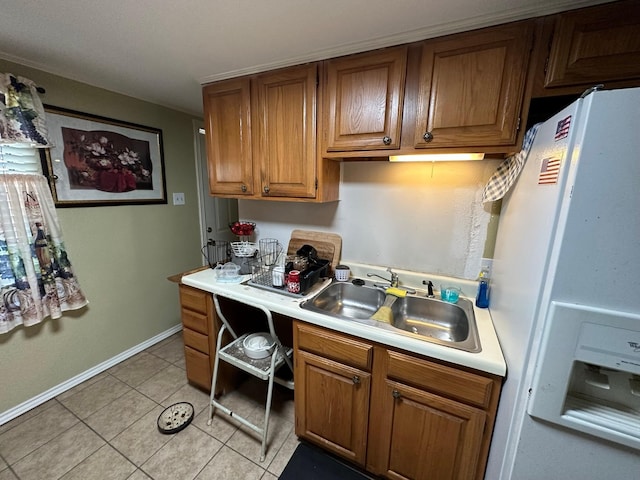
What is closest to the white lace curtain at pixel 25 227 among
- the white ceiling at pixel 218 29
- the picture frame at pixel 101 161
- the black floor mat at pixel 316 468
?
the picture frame at pixel 101 161

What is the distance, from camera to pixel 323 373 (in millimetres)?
1305

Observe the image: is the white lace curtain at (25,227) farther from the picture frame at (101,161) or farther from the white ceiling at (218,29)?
the white ceiling at (218,29)

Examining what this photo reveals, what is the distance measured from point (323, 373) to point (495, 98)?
4.82 feet

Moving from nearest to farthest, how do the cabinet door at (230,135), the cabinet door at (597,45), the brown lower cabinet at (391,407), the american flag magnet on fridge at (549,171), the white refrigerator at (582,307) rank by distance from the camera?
1. the white refrigerator at (582,307)
2. the american flag magnet on fridge at (549,171)
3. the cabinet door at (597,45)
4. the brown lower cabinet at (391,407)
5. the cabinet door at (230,135)

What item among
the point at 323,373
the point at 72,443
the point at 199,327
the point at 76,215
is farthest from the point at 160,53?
the point at 72,443

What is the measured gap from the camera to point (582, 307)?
63cm

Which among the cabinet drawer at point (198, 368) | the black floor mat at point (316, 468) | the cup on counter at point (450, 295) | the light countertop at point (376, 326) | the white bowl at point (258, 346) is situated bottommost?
the black floor mat at point (316, 468)

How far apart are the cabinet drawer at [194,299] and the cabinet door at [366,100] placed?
1.23m

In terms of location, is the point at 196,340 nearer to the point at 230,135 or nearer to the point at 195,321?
the point at 195,321

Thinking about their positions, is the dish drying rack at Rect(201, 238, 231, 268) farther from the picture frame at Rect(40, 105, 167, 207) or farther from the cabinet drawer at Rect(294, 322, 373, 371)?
the cabinet drawer at Rect(294, 322, 373, 371)

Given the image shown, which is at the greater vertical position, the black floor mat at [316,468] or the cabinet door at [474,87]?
the cabinet door at [474,87]

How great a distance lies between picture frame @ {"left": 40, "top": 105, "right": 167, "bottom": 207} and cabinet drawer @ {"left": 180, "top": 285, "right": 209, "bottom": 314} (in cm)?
102

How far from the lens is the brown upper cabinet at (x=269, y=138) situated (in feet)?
4.82

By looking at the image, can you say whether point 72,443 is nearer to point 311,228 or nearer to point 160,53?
point 311,228
